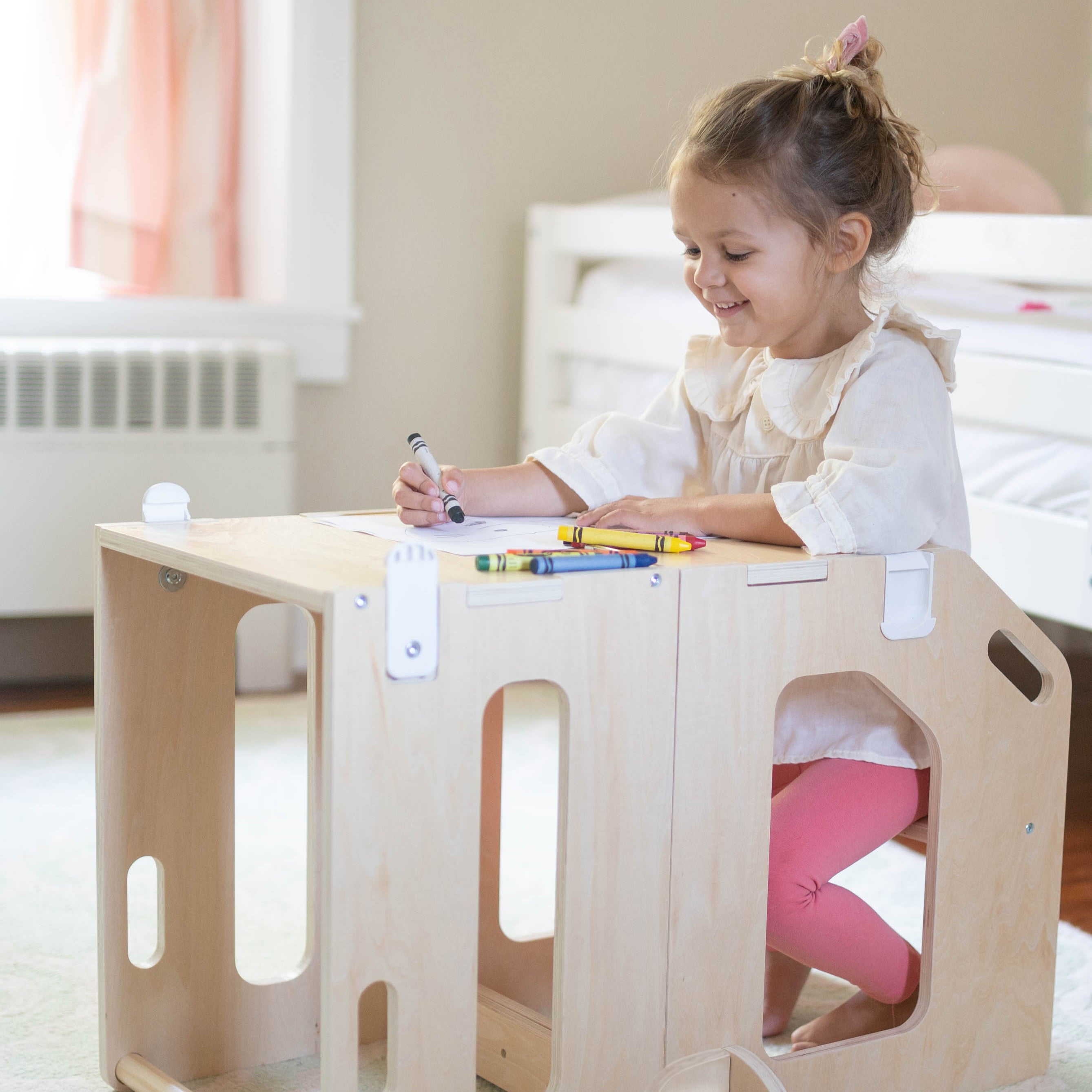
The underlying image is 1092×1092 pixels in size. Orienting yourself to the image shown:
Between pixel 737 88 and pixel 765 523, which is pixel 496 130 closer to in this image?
pixel 737 88

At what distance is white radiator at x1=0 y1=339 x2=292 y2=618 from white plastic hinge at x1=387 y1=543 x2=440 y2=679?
150 cm

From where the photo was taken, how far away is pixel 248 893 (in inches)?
60.2

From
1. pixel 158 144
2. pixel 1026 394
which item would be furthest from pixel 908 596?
pixel 158 144

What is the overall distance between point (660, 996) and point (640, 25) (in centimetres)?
207

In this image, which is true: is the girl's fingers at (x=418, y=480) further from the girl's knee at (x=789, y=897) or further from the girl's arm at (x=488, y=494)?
the girl's knee at (x=789, y=897)

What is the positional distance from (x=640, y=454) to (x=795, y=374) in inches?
6.0

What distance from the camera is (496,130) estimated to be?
2.56 meters

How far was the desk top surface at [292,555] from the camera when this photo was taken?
0.86 meters

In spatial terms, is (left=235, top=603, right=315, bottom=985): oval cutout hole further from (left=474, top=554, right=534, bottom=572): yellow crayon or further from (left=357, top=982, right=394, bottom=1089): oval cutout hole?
(left=474, top=554, right=534, bottom=572): yellow crayon

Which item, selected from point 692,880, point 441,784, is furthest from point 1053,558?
point 441,784

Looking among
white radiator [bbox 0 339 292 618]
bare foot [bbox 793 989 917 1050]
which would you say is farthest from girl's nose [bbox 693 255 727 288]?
white radiator [bbox 0 339 292 618]

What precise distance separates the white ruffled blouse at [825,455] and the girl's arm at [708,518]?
0.02 m

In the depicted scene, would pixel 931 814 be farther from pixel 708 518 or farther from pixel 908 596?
pixel 708 518

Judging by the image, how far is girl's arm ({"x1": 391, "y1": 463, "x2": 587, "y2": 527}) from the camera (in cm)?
111
